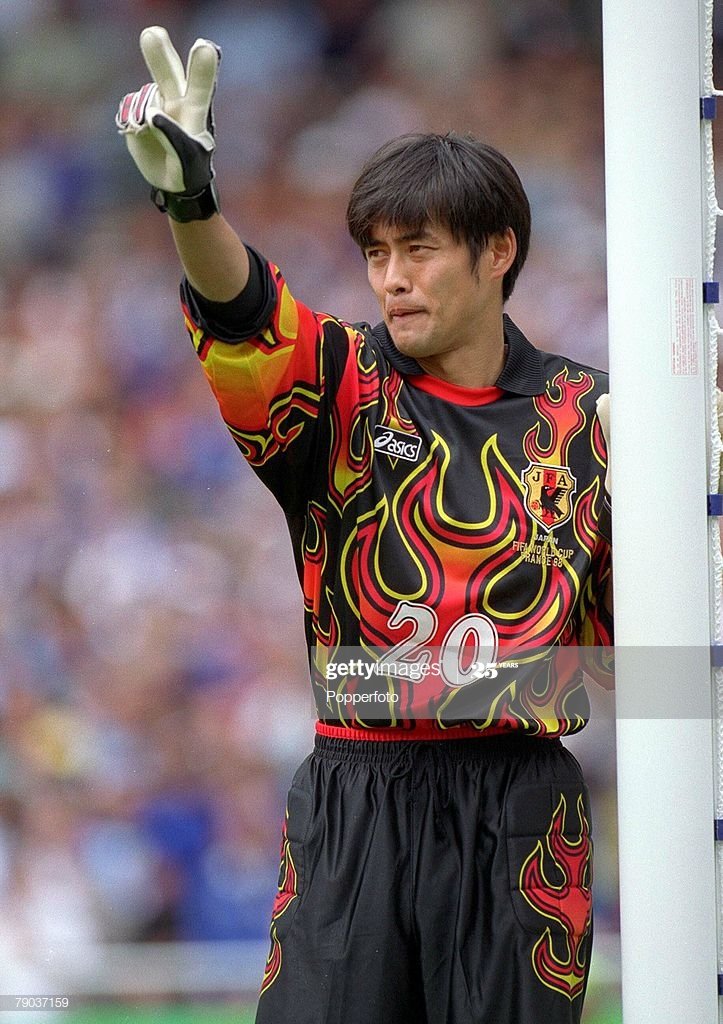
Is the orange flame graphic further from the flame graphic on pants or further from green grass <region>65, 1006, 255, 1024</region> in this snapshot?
green grass <region>65, 1006, 255, 1024</region>

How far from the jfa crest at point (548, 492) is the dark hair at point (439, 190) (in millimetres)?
250

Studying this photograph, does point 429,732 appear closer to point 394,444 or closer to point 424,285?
point 394,444

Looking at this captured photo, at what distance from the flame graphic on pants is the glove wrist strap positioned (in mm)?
772

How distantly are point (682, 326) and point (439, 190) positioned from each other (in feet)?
1.13

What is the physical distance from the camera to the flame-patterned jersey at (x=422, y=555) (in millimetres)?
1596

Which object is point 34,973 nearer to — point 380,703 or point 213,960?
point 213,960

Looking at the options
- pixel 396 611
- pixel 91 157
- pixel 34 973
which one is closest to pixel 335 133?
pixel 91 157

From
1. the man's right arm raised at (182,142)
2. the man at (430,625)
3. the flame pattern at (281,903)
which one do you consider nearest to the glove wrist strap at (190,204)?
the man's right arm raised at (182,142)

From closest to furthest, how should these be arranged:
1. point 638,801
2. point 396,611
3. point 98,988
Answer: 1. point 638,801
2. point 396,611
3. point 98,988

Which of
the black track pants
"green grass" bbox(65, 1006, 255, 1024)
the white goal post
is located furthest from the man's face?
"green grass" bbox(65, 1006, 255, 1024)

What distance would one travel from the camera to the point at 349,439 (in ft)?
5.27

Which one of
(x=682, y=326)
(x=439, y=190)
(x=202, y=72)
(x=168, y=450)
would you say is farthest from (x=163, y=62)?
(x=168, y=450)

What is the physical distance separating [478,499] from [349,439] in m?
0.16

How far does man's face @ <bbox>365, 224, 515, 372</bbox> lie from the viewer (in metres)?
1.65
